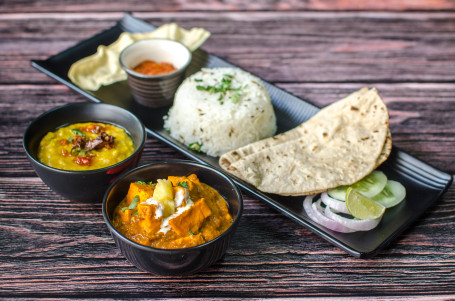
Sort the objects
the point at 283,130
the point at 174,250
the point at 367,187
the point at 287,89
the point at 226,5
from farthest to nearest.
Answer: the point at 226,5 < the point at 287,89 < the point at 283,130 < the point at 367,187 < the point at 174,250

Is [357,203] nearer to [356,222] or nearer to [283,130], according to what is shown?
[356,222]

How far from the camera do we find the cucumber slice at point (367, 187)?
3.24 m

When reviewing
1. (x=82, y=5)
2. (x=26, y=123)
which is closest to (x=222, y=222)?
(x=26, y=123)

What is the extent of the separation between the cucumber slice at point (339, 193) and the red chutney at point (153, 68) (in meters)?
1.94

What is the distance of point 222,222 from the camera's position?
9.16 feet

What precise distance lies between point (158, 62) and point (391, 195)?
247 centimetres

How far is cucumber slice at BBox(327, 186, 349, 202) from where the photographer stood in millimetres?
3214

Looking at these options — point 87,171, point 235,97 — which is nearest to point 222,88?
point 235,97

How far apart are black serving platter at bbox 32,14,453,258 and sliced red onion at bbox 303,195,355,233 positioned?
31 millimetres

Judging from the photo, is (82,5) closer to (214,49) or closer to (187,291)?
(214,49)

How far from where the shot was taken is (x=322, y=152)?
3533 millimetres

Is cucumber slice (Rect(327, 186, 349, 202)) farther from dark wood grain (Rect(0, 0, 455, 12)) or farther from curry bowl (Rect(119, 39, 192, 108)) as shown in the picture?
dark wood grain (Rect(0, 0, 455, 12))

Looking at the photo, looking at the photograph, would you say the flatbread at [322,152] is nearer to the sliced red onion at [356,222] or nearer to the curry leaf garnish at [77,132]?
the sliced red onion at [356,222]

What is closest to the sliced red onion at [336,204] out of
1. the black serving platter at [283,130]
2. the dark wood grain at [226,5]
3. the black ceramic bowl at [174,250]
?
the black serving platter at [283,130]
